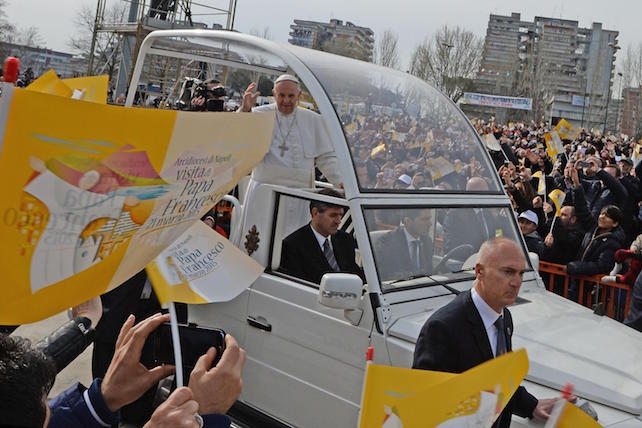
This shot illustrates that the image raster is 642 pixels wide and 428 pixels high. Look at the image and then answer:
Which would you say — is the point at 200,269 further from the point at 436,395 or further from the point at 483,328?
the point at 436,395

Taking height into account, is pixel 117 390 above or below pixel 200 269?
below

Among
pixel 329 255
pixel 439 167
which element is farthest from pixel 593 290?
pixel 329 255

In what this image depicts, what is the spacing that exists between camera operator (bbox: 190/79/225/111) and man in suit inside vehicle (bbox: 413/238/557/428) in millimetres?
3338

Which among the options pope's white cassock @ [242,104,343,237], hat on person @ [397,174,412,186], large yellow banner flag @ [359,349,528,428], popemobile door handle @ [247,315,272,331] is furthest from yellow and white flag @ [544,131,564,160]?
large yellow banner flag @ [359,349,528,428]

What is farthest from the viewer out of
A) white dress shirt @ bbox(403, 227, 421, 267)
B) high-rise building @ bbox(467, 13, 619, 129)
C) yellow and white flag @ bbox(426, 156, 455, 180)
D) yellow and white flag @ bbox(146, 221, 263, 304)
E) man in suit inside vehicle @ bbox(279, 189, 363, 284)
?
high-rise building @ bbox(467, 13, 619, 129)

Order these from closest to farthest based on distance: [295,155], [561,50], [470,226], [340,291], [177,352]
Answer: [177,352] → [340,291] → [470,226] → [295,155] → [561,50]

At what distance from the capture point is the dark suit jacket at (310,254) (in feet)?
13.0

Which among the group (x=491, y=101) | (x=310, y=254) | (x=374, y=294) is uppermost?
(x=491, y=101)

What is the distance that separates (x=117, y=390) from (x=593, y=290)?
5119 millimetres

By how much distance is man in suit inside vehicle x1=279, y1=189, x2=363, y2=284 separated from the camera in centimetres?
402

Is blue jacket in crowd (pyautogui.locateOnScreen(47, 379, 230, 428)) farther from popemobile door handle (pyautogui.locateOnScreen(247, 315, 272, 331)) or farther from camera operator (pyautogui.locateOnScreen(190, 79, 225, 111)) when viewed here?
camera operator (pyautogui.locateOnScreen(190, 79, 225, 111))

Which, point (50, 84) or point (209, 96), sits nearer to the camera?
point (50, 84)

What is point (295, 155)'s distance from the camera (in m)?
4.68

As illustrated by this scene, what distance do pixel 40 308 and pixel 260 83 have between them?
13.2 feet
